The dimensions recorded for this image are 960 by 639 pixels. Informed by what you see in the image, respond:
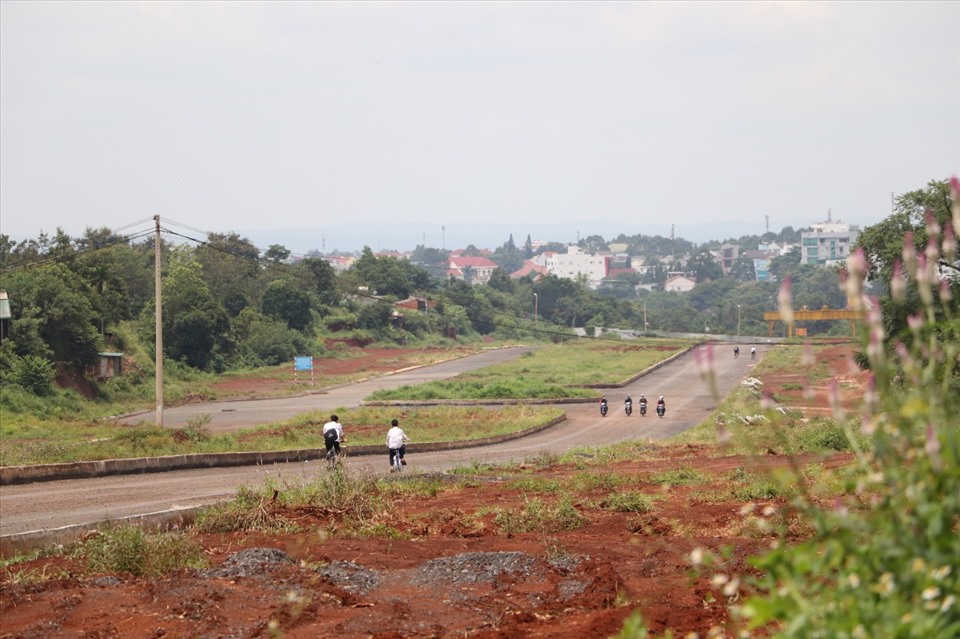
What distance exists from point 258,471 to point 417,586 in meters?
15.9

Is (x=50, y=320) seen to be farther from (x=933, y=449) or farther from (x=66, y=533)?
(x=933, y=449)

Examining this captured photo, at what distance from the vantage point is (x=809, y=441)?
2981 cm

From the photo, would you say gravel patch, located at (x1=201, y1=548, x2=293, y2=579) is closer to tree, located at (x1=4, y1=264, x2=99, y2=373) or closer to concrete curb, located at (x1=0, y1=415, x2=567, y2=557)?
concrete curb, located at (x1=0, y1=415, x2=567, y2=557)

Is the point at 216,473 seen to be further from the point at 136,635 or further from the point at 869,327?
the point at 869,327

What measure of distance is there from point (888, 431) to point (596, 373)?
226 feet

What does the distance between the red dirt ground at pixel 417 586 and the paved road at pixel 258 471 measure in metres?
3.56

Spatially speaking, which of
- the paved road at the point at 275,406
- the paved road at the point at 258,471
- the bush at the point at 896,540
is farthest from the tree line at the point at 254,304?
the bush at the point at 896,540

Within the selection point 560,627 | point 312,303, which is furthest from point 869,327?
point 312,303

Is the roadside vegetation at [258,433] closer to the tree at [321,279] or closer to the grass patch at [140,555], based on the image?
the grass patch at [140,555]

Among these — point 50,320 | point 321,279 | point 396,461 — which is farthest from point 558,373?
point 396,461

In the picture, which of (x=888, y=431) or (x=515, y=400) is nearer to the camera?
(x=888, y=431)

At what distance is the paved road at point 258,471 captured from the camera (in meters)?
20.3

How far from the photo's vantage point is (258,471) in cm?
2717

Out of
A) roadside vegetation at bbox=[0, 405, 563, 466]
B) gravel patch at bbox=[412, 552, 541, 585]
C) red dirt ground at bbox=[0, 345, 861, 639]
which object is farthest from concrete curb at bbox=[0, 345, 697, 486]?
gravel patch at bbox=[412, 552, 541, 585]
